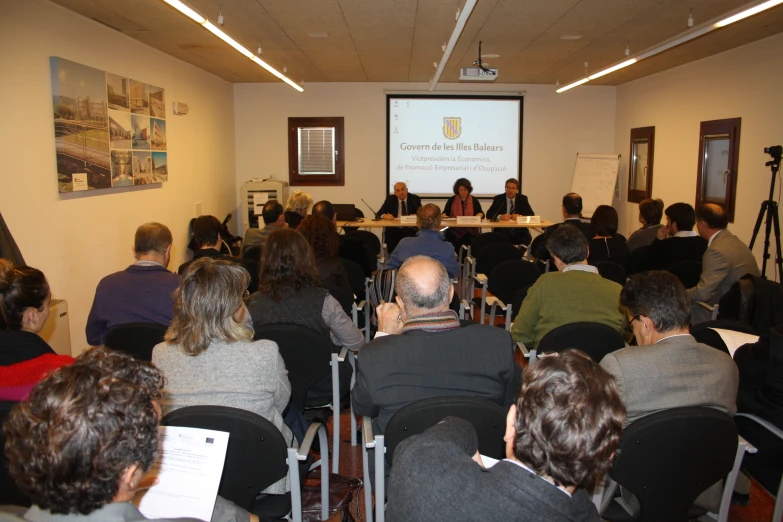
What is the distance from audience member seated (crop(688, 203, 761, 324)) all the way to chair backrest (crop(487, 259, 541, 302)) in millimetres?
1185

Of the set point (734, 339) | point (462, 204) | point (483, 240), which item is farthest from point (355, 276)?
point (462, 204)

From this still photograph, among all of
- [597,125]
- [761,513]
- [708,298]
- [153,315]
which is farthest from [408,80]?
[761,513]

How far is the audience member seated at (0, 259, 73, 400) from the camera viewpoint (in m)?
1.91

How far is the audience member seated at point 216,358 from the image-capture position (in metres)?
2.03

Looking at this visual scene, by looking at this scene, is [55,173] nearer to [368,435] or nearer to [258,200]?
[368,435]

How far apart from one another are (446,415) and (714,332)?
1.59 metres

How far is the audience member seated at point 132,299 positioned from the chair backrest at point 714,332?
263 cm

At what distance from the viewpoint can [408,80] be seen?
9898mm

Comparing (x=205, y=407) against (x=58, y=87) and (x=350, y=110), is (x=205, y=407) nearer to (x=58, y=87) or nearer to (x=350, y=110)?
(x=58, y=87)

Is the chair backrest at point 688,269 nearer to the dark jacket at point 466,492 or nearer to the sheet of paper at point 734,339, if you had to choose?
the sheet of paper at point 734,339

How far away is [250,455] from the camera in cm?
185

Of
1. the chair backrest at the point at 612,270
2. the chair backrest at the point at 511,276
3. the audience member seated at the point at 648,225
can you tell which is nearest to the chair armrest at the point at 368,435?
the chair backrest at the point at 511,276

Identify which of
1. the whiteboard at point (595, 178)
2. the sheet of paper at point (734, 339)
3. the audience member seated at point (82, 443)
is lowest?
the sheet of paper at point (734, 339)

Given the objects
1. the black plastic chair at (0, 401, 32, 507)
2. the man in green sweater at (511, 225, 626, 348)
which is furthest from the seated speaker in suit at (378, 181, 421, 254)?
the black plastic chair at (0, 401, 32, 507)
